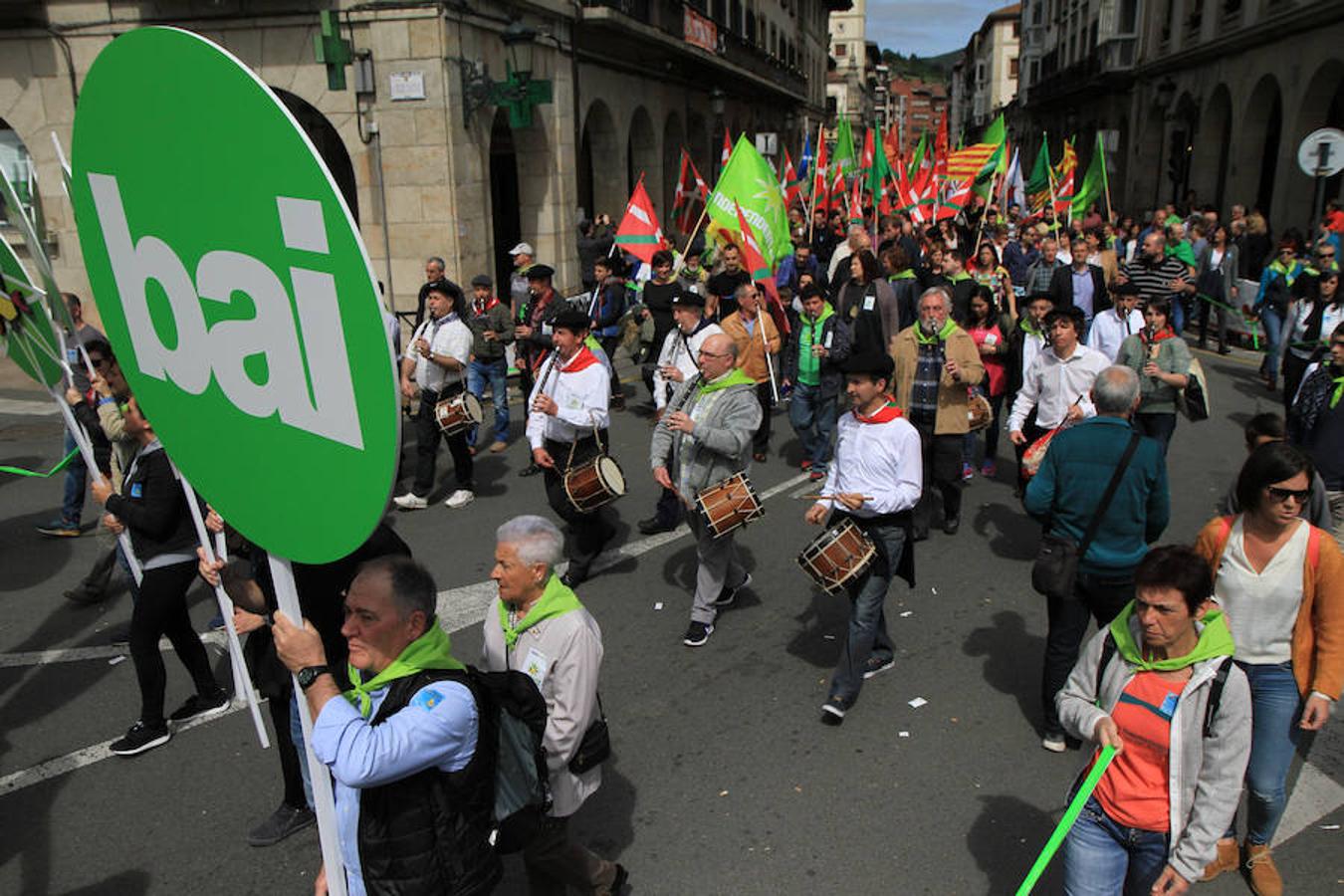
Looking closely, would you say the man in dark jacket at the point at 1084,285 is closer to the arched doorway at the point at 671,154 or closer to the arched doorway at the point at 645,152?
the arched doorway at the point at 645,152

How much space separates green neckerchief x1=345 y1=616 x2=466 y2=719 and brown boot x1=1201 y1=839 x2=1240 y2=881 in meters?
2.91

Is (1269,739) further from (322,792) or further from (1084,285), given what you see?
(1084,285)

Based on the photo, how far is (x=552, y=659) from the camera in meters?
3.14

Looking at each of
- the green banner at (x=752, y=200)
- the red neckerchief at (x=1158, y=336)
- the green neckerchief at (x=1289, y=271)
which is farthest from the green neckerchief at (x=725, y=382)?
the green neckerchief at (x=1289, y=271)

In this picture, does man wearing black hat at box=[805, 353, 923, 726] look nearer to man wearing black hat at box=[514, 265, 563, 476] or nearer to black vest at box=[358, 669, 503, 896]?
black vest at box=[358, 669, 503, 896]

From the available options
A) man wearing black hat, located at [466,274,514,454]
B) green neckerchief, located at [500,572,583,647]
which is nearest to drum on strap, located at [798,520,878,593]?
green neckerchief, located at [500,572,583,647]

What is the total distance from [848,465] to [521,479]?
4703 millimetres

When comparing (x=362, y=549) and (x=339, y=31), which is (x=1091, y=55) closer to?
(x=339, y=31)

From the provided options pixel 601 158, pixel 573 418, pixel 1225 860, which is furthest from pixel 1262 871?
Answer: pixel 601 158

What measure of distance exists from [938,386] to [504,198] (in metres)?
15.6

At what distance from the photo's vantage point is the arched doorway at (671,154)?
26.4 meters

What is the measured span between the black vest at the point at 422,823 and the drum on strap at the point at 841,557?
248 cm

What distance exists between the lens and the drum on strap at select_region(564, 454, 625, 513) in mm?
6191

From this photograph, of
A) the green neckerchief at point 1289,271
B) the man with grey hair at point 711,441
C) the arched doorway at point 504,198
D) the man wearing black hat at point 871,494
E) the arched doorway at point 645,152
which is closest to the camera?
the man wearing black hat at point 871,494
